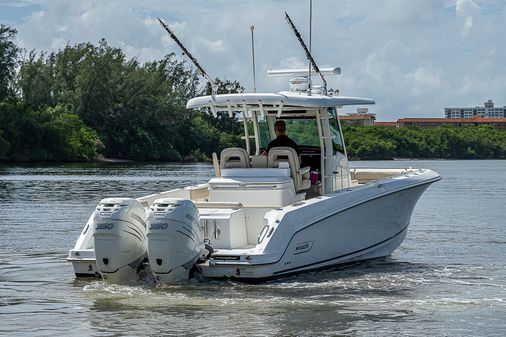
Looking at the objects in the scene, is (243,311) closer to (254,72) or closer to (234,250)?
(234,250)

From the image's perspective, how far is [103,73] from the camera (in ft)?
344

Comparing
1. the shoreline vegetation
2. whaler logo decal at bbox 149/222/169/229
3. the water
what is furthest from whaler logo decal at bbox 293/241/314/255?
the shoreline vegetation

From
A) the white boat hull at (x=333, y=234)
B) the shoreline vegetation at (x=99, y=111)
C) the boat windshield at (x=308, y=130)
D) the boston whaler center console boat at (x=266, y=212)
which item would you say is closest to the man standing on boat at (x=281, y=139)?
the boston whaler center console boat at (x=266, y=212)

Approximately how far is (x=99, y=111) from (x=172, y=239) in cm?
9374

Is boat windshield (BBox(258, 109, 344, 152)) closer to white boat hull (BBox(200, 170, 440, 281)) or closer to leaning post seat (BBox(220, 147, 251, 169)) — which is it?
white boat hull (BBox(200, 170, 440, 281))

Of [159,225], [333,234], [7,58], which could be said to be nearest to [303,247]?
[333,234]

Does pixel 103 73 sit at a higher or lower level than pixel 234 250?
higher

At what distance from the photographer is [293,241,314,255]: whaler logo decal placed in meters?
15.1

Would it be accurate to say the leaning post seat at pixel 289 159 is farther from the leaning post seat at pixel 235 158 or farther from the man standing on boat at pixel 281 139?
the man standing on boat at pixel 281 139

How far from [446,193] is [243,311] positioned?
101ft

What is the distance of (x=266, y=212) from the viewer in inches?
628

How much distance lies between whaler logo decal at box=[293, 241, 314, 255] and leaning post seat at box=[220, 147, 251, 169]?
1871 millimetres

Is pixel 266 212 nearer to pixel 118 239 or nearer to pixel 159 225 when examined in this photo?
pixel 159 225

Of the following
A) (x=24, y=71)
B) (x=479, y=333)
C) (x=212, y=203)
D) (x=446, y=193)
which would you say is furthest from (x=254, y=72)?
(x=24, y=71)
